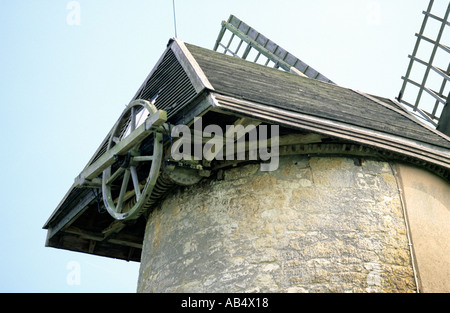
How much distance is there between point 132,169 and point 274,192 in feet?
5.32

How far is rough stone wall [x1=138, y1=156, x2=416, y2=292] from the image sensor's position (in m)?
6.82

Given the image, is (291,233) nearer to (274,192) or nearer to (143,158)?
(274,192)

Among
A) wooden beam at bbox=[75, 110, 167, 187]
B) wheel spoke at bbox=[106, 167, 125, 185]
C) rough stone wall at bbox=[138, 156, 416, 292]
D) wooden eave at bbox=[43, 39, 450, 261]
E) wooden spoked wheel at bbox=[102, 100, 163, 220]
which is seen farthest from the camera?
wheel spoke at bbox=[106, 167, 125, 185]

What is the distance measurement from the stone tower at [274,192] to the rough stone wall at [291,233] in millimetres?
12

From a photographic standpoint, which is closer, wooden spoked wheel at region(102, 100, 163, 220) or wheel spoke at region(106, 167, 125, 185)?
wooden spoked wheel at region(102, 100, 163, 220)

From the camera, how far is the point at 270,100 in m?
7.43

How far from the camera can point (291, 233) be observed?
7.03 meters

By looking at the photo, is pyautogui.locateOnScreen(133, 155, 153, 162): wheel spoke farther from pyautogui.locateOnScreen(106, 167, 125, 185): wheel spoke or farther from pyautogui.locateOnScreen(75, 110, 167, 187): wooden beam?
pyautogui.locateOnScreen(106, 167, 125, 185): wheel spoke

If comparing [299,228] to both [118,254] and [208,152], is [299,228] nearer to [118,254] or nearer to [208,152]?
[208,152]

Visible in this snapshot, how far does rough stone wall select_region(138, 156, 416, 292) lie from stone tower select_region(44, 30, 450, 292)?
12mm

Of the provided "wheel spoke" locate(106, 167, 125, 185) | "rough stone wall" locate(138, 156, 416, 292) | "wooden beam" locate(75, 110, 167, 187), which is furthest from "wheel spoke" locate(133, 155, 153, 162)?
"rough stone wall" locate(138, 156, 416, 292)

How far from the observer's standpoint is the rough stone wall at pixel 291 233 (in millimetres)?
6820

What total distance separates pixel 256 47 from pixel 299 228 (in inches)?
399
